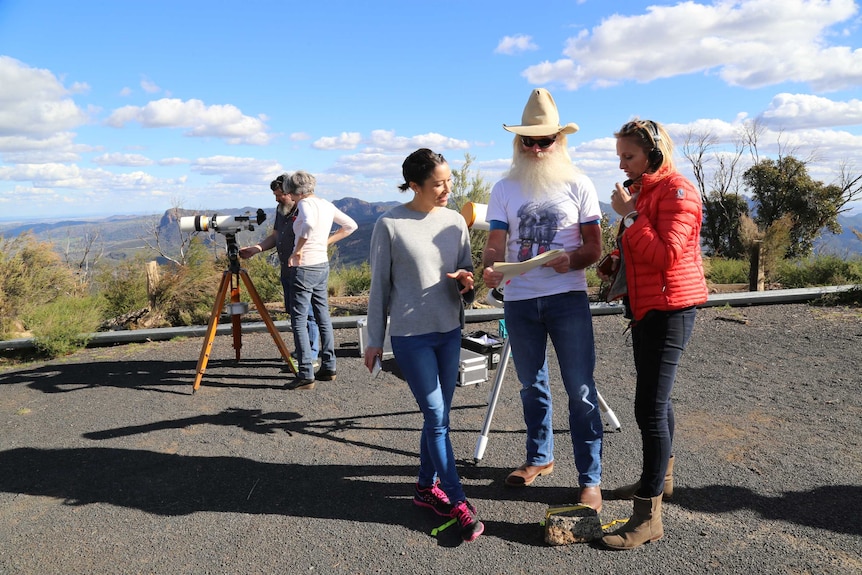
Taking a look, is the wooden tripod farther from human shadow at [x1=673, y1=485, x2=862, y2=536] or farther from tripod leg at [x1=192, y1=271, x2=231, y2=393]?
human shadow at [x1=673, y1=485, x2=862, y2=536]

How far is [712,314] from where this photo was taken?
734 cm

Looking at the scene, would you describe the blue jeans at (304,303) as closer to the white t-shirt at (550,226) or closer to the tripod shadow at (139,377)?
the tripod shadow at (139,377)

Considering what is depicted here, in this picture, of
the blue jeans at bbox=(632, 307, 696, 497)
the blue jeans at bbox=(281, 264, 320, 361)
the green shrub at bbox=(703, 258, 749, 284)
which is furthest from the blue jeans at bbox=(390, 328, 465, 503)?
the green shrub at bbox=(703, 258, 749, 284)

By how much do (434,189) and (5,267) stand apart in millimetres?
7903

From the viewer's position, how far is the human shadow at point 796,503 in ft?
9.23

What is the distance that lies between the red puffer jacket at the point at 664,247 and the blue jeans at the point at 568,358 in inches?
11.6

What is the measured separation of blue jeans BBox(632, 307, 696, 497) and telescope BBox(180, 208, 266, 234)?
387 cm

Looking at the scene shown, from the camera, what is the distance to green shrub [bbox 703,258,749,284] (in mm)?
10055

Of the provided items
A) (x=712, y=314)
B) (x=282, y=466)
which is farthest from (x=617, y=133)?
(x=712, y=314)

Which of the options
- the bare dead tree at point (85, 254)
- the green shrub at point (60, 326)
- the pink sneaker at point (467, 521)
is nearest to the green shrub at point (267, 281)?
the green shrub at point (60, 326)

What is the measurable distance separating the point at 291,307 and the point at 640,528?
3.52m

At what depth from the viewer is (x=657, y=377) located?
2.61 meters

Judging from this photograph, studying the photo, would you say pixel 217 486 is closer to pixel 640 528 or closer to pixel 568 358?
pixel 568 358

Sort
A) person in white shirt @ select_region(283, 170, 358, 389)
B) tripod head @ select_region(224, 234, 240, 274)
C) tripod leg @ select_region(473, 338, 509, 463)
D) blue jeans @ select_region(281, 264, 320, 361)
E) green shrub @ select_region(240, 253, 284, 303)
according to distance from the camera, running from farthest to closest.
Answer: green shrub @ select_region(240, 253, 284, 303) < tripod head @ select_region(224, 234, 240, 274) < blue jeans @ select_region(281, 264, 320, 361) < person in white shirt @ select_region(283, 170, 358, 389) < tripod leg @ select_region(473, 338, 509, 463)
